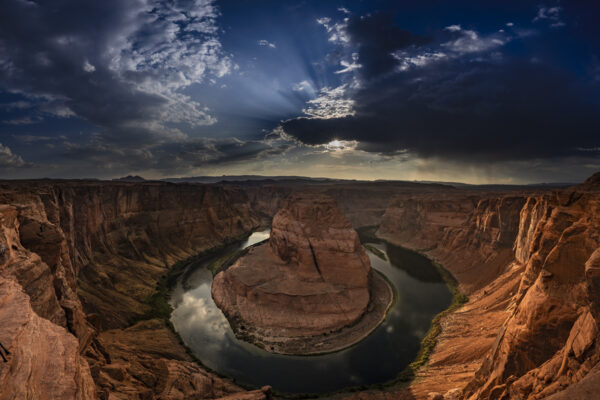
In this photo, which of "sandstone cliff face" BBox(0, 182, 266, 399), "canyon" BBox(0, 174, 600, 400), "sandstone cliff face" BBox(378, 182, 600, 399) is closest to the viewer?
"sandstone cliff face" BBox(0, 182, 266, 399)

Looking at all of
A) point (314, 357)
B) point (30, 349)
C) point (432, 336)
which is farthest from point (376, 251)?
point (30, 349)

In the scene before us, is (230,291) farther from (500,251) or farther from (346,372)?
(500,251)

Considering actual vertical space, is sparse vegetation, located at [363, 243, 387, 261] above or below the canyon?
below

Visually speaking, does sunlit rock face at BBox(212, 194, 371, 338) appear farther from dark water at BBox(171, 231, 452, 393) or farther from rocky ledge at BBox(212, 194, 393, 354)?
dark water at BBox(171, 231, 452, 393)

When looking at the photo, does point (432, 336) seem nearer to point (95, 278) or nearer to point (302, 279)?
point (302, 279)

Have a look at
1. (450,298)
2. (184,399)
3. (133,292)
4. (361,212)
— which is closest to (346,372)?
(184,399)

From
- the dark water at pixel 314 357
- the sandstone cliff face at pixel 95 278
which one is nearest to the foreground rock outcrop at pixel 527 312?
the dark water at pixel 314 357

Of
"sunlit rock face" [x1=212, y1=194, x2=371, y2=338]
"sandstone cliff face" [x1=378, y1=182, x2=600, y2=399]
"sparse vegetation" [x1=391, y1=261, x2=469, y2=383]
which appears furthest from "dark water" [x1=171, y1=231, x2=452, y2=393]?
"sandstone cliff face" [x1=378, y1=182, x2=600, y2=399]
